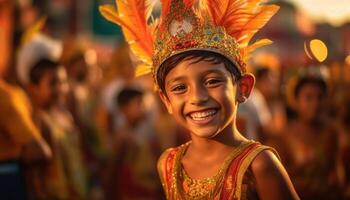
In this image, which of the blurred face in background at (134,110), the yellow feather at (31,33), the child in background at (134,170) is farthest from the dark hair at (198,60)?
the blurred face in background at (134,110)

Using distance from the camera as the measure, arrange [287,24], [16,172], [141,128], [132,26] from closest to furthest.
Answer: [132,26]
[16,172]
[141,128]
[287,24]

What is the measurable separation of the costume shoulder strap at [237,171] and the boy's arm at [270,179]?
0.03 metres

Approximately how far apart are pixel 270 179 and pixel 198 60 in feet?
2.09

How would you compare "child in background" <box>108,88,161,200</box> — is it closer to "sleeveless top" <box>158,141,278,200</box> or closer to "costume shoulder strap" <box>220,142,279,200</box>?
"sleeveless top" <box>158,141,278,200</box>

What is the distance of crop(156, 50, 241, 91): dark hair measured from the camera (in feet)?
14.5

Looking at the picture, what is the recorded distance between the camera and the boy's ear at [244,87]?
4.57 metres

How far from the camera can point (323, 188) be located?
7.59 metres

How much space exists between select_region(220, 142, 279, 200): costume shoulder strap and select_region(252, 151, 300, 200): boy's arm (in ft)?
0.11

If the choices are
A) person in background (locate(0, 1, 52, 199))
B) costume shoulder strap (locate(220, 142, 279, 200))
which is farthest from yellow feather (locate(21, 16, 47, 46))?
costume shoulder strap (locate(220, 142, 279, 200))

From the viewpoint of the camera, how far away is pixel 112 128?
11109 mm

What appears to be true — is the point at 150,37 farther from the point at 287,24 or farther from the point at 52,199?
the point at 287,24

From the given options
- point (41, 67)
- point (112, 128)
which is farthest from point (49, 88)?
point (112, 128)

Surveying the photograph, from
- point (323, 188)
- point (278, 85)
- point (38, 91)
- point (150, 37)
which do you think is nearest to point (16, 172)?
point (38, 91)

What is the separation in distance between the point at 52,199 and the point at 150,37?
3215mm
